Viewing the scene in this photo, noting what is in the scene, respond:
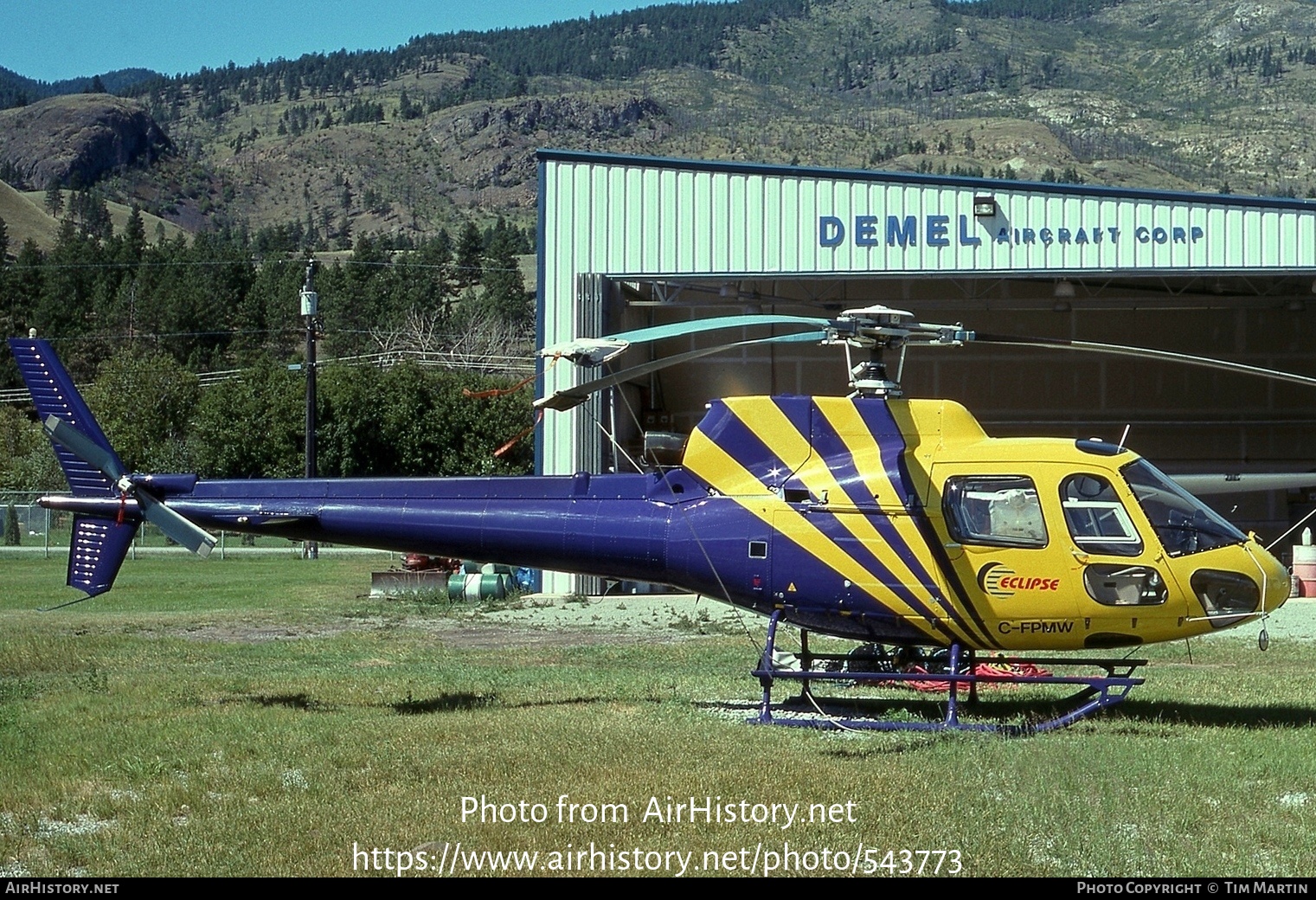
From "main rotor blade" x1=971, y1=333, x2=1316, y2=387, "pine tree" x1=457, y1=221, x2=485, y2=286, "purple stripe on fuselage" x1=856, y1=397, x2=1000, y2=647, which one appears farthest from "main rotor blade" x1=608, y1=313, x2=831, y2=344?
"pine tree" x1=457, y1=221, x2=485, y2=286

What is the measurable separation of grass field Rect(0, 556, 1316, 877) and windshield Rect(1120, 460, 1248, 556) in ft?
4.75

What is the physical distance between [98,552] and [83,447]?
3.14 feet

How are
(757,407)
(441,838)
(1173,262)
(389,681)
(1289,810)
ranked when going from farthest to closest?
(1173,262), (389,681), (757,407), (1289,810), (441,838)

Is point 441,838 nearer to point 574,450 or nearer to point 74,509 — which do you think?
point 74,509

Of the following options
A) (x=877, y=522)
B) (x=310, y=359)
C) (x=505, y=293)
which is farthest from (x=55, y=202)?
(x=877, y=522)

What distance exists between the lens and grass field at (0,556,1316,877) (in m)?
7.44

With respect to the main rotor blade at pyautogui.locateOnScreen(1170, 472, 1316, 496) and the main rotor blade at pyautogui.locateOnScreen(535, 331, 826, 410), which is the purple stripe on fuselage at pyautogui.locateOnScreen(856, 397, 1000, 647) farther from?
the main rotor blade at pyautogui.locateOnScreen(1170, 472, 1316, 496)

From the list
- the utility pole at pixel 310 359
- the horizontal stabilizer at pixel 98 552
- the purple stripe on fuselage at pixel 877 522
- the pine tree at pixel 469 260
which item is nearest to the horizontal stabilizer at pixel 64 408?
the horizontal stabilizer at pixel 98 552

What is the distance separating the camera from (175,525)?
1177 centimetres

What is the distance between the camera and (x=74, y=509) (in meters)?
12.3

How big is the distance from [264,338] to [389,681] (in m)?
86.9

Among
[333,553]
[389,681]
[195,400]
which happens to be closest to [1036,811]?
[389,681]

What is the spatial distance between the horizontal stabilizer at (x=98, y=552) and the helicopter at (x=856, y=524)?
3cm
